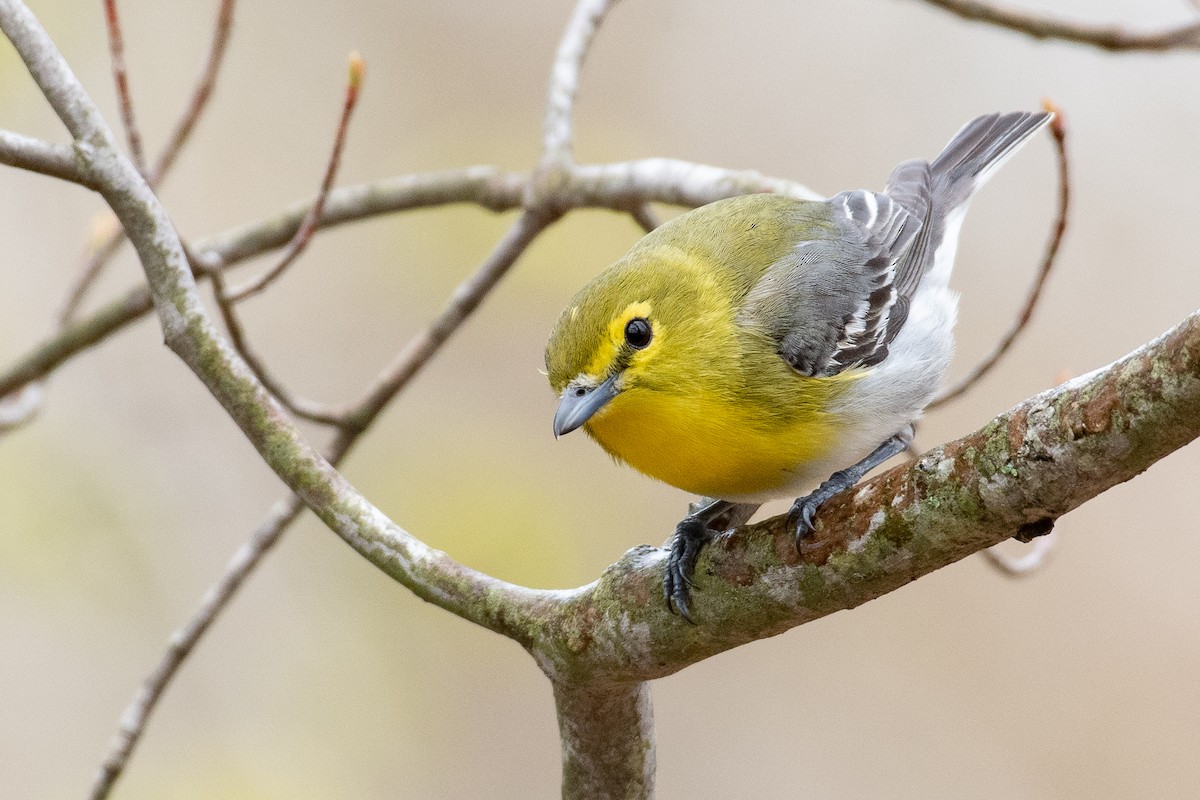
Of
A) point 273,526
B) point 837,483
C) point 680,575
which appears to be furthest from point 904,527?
point 273,526

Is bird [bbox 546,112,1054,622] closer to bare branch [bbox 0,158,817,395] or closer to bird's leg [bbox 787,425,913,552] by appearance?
bird's leg [bbox 787,425,913,552]

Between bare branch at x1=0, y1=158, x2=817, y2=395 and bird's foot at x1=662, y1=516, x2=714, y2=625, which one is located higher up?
bare branch at x1=0, y1=158, x2=817, y2=395

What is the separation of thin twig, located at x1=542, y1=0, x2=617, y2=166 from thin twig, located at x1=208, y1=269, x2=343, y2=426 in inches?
43.3

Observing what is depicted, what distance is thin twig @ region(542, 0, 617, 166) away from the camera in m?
3.95

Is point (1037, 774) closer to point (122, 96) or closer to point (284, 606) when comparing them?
point (284, 606)

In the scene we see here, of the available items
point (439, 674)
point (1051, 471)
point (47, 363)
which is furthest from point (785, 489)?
point (439, 674)

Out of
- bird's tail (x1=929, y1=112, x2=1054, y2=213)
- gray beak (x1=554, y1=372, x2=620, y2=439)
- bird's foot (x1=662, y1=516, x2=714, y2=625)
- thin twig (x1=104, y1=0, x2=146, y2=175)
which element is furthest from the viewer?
bird's tail (x1=929, y1=112, x2=1054, y2=213)

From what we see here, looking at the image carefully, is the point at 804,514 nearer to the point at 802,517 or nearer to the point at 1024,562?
the point at 802,517

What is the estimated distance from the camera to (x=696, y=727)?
20.1ft

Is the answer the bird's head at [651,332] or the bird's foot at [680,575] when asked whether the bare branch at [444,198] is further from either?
the bird's foot at [680,575]

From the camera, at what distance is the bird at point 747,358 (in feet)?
9.49

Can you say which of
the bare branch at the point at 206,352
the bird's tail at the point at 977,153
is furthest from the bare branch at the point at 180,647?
the bird's tail at the point at 977,153

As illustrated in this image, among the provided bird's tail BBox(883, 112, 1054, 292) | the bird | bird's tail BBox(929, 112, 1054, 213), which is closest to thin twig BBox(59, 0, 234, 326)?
the bird

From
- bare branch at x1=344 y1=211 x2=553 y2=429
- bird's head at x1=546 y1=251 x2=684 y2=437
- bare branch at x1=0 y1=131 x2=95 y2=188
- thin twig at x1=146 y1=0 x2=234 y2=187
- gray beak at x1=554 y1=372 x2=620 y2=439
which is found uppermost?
thin twig at x1=146 y1=0 x2=234 y2=187
